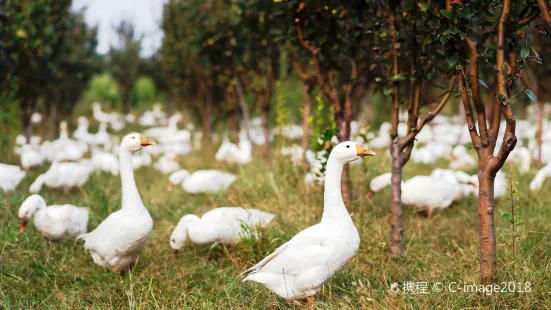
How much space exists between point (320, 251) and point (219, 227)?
6.08ft

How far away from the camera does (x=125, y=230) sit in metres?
4.51

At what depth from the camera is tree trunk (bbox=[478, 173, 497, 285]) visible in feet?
11.6

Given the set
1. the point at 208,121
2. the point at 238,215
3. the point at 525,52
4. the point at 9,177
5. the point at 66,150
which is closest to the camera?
the point at 525,52

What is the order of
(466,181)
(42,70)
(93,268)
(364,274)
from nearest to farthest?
1. (364,274)
2. (93,268)
3. (466,181)
4. (42,70)

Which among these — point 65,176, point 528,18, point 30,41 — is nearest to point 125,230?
point 528,18

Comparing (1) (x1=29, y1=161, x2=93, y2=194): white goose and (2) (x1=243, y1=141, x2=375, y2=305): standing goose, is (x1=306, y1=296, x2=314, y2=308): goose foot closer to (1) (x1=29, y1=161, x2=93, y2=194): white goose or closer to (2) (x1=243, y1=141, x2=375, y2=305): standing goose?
(2) (x1=243, y1=141, x2=375, y2=305): standing goose

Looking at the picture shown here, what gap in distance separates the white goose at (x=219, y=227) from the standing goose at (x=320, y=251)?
4.39 ft

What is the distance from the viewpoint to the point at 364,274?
4.22 metres

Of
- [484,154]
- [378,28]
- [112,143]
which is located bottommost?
[112,143]

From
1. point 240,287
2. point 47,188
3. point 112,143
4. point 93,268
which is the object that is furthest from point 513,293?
point 112,143

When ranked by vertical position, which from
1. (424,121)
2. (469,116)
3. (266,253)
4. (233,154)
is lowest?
(233,154)

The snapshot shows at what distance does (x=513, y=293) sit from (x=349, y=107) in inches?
107

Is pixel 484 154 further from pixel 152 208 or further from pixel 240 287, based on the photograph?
pixel 152 208

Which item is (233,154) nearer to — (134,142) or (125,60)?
(134,142)
